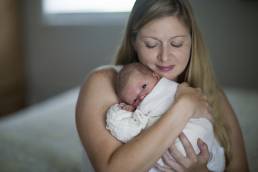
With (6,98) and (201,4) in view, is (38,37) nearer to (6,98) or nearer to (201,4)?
(6,98)

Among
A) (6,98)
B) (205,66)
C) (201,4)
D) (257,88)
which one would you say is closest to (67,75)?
(6,98)

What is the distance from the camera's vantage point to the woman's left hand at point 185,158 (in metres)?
0.98

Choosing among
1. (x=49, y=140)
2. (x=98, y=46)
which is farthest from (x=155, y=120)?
(x=98, y=46)

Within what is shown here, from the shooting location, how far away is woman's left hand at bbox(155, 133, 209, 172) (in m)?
0.98

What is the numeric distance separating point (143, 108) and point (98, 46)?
249 centimetres

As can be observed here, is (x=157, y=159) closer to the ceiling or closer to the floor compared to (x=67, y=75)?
closer to the ceiling

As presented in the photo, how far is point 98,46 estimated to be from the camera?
342 centimetres

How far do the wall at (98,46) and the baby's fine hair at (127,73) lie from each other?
2.01 meters

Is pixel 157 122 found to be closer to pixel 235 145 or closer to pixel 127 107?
pixel 127 107

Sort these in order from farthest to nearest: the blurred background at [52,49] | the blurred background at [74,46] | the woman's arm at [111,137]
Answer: the blurred background at [52,49] → the blurred background at [74,46] → the woman's arm at [111,137]

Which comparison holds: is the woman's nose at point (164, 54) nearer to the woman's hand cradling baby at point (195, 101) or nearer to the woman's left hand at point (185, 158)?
the woman's hand cradling baby at point (195, 101)

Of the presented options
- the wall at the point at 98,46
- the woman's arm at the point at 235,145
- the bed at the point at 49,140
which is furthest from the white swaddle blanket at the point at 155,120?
the wall at the point at 98,46

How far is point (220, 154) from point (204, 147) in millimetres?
113

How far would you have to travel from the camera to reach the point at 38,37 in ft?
11.9
